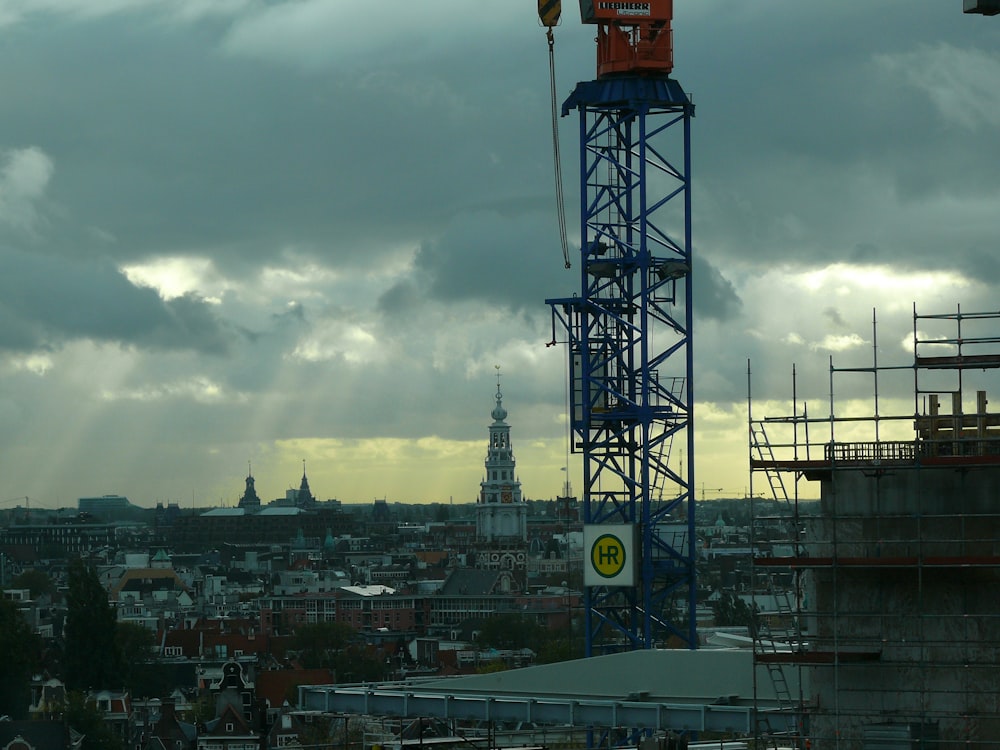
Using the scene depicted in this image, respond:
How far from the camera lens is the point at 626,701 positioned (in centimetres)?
3731

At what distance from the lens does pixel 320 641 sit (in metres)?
172

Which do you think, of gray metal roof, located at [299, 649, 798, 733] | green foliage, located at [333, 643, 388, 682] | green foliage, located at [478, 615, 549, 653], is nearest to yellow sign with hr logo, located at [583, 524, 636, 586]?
gray metal roof, located at [299, 649, 798, 733]

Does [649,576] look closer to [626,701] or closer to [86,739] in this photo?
[626,701]

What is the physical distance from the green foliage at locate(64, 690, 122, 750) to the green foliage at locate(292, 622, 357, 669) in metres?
55.5

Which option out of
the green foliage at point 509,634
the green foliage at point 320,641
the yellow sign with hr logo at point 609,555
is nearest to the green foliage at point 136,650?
the green foliage at point 320,641

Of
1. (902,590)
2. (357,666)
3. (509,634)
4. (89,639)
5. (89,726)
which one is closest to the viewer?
(902,590)

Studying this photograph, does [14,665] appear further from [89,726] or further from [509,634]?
[509,634]

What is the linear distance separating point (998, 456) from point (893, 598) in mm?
2696

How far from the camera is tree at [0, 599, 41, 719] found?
379 ft

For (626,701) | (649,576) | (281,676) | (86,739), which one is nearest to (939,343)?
(626,701)

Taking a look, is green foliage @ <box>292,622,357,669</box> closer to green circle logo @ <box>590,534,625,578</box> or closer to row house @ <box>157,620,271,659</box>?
row house @ <box>157,620,271,659</box>

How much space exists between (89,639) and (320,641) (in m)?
43.3

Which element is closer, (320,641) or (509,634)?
(320,641)

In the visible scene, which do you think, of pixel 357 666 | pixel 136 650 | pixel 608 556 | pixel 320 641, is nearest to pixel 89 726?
pixel 136 650
